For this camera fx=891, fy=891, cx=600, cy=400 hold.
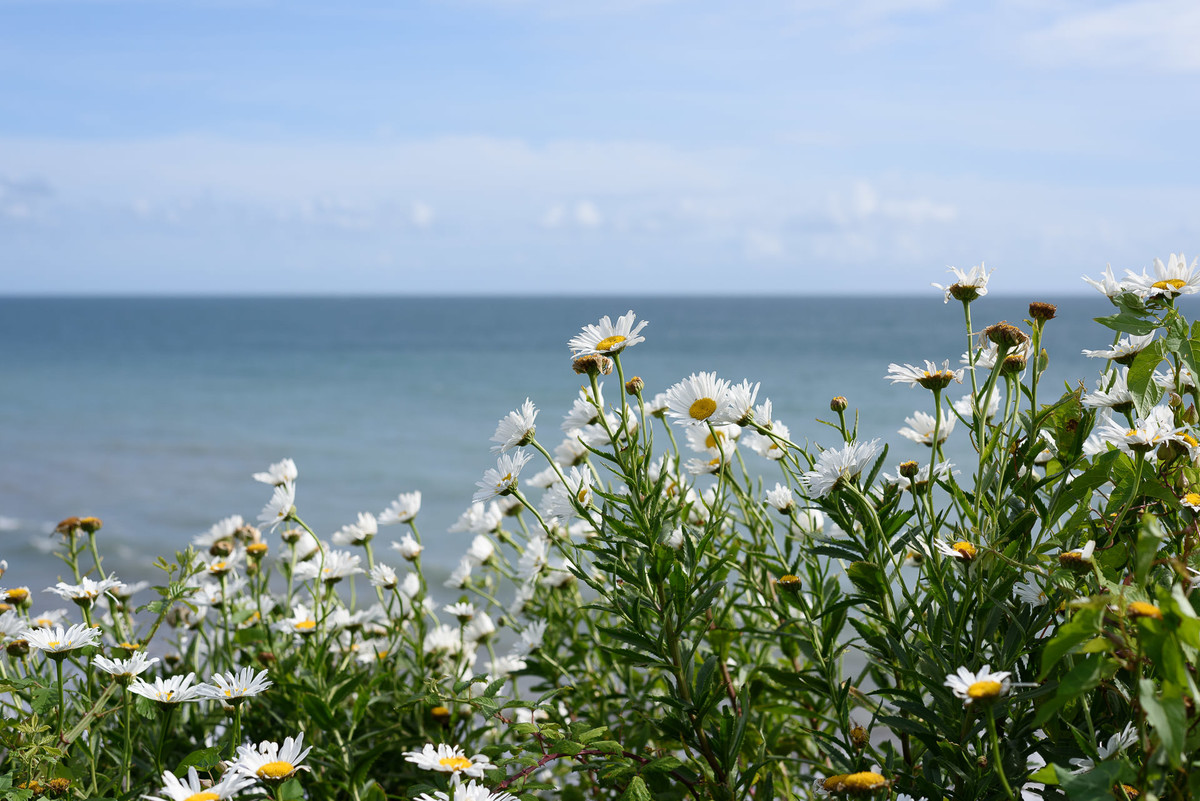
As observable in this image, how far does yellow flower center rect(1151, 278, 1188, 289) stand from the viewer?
137cm

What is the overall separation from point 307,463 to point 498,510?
10164mm

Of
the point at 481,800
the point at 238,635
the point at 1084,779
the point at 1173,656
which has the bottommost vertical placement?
the point at 238,635

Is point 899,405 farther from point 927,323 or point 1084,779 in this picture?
point 927,323

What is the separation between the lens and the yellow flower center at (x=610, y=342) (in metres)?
1.50

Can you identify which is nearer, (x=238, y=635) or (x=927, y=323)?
(x=238, y=635)

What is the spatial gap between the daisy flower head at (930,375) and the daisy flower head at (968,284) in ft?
0.37

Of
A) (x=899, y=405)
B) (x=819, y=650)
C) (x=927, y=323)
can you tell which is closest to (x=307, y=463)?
(x=899, y=405)

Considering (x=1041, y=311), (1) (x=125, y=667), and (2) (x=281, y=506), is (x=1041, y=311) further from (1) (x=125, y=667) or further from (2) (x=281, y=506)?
(2) (x=281, y=506)

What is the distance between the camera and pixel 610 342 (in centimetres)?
152

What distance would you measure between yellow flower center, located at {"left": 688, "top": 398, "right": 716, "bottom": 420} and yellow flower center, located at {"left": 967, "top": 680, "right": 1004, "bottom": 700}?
0.74 meters

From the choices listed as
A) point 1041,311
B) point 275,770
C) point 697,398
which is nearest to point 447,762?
point 275,770

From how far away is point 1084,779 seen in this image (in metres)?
0.86

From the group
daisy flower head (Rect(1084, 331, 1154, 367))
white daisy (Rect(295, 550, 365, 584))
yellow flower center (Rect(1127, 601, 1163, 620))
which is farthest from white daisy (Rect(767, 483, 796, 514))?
white daisy (Rect(295, 550, 365, 584))

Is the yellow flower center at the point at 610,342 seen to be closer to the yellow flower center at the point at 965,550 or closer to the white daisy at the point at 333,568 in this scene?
the yellow flower center at the point at 965,550
